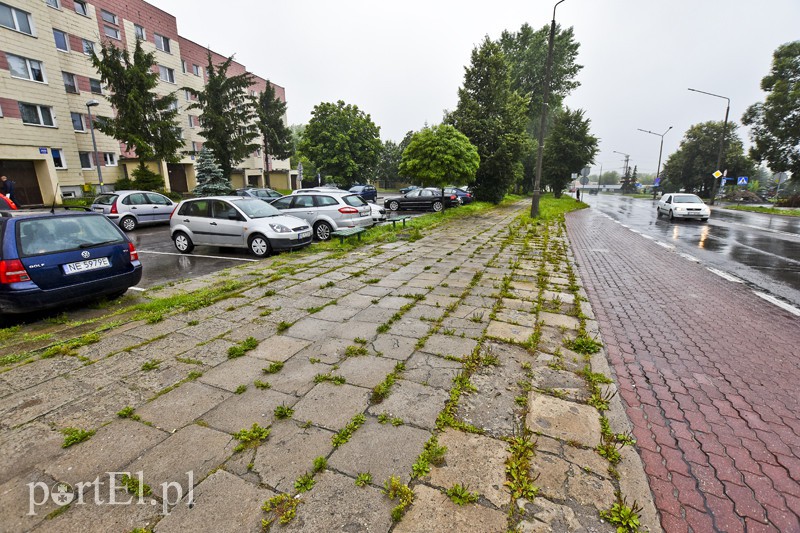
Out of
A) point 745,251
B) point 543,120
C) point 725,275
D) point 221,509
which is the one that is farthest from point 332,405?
point 543,120

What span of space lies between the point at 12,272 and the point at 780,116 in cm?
4944

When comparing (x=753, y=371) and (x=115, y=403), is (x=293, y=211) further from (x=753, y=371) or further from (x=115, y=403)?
(x=753, y=371)

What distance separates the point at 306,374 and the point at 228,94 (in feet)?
104

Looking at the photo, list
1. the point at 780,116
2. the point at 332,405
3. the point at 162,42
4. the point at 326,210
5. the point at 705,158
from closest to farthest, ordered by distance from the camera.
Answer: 1. the point at 332,405
2. the point at 326,210
3. the point at 780,116
4. the point at 162,42
5. the point at 705,158

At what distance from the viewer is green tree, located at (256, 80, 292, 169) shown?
3962 centimetres

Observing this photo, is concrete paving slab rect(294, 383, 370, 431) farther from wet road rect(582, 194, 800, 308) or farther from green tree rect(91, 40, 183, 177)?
green tree rect(91, 40, 183, 177)

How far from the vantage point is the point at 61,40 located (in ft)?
79.8

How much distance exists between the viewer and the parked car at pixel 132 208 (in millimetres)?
13672

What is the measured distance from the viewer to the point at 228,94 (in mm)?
28219

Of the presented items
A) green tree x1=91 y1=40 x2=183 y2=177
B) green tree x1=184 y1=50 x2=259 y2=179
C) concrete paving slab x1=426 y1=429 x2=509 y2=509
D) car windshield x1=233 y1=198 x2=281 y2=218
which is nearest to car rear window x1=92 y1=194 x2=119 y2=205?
car windshield x1=233 y1=198 x2=281 y2=218

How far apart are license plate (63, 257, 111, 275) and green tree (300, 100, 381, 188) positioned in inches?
1021

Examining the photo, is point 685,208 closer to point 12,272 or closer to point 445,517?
point 445,517

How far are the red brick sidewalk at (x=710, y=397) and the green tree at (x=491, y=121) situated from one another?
65.0 feet

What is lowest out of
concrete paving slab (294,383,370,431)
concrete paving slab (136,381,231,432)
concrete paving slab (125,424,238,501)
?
concrete paving slab (125,424,238,501)
